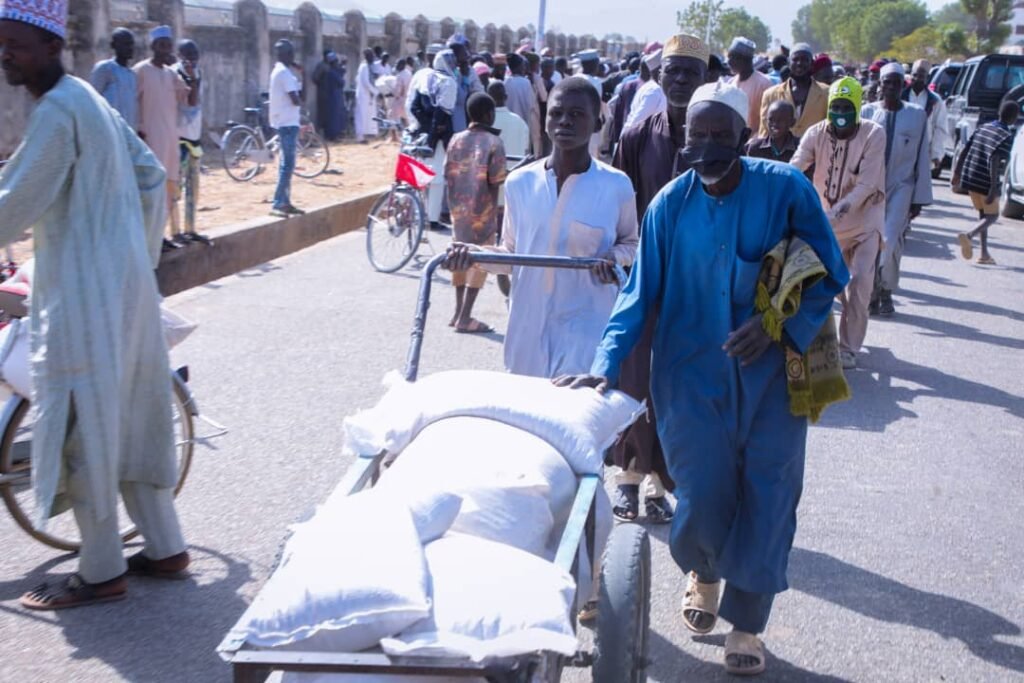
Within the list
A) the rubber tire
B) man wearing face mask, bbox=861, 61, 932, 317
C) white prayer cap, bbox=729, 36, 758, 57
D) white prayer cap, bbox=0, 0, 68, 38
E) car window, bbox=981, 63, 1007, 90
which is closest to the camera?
white prayer cap, bbox=0, 0, 68, 38

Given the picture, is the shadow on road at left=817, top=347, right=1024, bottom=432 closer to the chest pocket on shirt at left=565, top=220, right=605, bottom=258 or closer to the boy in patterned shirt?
the boy in patterned shirt

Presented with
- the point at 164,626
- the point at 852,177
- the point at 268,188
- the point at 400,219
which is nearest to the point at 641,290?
the point at 164,626

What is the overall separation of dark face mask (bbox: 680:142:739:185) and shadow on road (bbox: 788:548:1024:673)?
1859 mm

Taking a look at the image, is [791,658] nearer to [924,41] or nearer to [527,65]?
[527,65]

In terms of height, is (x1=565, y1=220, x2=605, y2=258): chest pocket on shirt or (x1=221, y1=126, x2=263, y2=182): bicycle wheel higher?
(x1=565, y1=220, x2=605, y2=258): chest pocket on shirt

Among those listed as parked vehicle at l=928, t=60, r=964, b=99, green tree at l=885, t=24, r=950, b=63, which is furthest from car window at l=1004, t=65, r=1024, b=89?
green tree at l=885, t=24, r=950, b=63

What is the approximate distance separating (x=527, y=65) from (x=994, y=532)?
1247 centimetres

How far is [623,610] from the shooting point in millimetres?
3064

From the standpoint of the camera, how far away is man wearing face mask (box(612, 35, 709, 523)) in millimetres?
4754

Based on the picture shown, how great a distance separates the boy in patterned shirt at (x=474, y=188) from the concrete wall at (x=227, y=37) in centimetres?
788

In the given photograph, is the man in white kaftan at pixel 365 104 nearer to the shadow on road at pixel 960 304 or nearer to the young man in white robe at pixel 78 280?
the shadow on road at pixel 960 304

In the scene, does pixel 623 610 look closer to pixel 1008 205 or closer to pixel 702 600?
pixel 702 600

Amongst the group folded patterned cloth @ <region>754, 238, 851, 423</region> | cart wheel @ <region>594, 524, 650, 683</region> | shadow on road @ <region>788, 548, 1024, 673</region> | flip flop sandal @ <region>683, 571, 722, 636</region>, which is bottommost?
shadow on road @ <region>788, 548, 1024, 673</region>

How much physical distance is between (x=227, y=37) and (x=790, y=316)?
2094 centimetres
